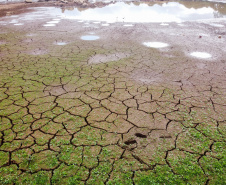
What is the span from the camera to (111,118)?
2.64 meters

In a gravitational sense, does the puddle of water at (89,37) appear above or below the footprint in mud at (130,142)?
above

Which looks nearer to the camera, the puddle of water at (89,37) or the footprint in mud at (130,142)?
the footprint in mud at (130,142)

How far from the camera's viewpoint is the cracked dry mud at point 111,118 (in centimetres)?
184

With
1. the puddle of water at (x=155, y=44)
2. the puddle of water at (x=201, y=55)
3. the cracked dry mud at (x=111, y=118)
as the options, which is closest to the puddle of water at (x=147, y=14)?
the puddle of water at (x=155, y=44)

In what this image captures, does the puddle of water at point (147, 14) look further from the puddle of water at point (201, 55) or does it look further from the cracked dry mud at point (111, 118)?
the cracked dry mud at point (111, 118)

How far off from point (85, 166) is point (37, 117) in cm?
125

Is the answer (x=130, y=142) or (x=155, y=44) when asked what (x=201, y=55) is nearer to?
(x=155, y=44)

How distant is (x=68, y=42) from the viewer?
6508 millimetres

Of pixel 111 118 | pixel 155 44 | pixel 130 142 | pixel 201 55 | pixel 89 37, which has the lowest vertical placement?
pixel 130 142

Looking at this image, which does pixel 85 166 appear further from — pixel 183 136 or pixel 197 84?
pixel 197 84

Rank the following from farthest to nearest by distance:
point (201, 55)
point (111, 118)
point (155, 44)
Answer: point (155, 44) → point (201, 55) → point (111, 118)

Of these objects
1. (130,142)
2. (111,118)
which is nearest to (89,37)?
(111,118)

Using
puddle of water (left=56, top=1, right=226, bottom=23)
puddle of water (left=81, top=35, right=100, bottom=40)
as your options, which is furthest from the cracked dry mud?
puddle of water (left=56, top=1, right=226, bottom=23)

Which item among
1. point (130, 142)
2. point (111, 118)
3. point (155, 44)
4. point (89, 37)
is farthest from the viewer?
point (89, 37)
